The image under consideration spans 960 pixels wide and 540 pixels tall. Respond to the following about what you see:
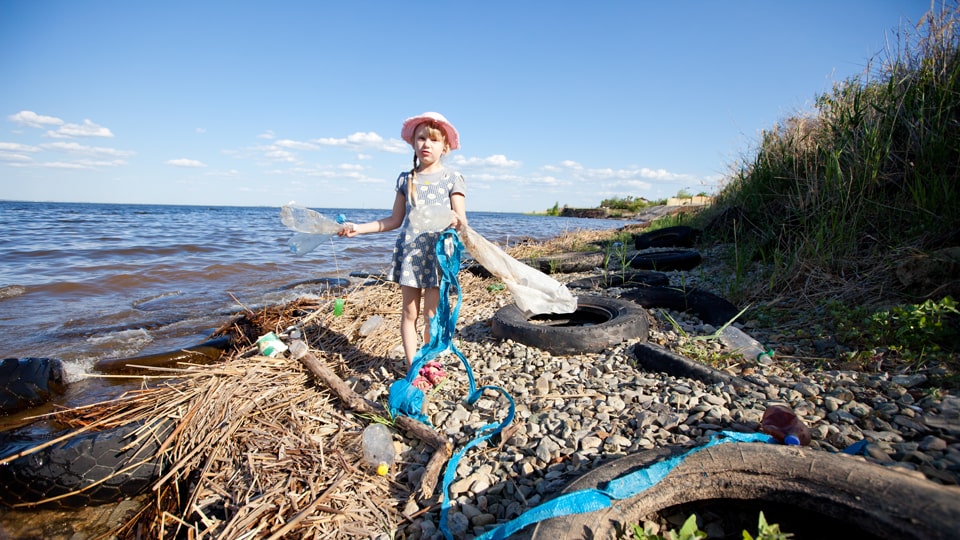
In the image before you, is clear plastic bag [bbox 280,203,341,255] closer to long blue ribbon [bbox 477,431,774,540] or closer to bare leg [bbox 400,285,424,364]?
bare leg [bbox 400,285,424,364]

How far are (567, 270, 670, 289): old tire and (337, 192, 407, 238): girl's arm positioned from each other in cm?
332

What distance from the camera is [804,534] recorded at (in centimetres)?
158

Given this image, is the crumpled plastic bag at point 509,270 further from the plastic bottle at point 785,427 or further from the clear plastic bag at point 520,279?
the plastic bottle at point 785,427

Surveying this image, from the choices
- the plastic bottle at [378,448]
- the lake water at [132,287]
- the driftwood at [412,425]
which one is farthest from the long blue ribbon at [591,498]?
the lake water at [132,287]

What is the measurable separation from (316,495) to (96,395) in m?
2.83

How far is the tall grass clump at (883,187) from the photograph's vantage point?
12.4ft

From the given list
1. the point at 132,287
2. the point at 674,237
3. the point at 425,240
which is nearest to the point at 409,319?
the point at 425,240

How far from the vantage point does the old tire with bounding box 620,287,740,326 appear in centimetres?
401

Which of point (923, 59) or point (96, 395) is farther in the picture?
point (923, 59)

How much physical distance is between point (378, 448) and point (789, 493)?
1.92 m

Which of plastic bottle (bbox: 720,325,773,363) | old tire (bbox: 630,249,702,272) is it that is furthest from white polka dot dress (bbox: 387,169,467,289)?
old tire (bbox: 630,249,702,272)

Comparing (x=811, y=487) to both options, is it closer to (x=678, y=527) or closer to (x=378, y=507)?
(x=678, y=527)

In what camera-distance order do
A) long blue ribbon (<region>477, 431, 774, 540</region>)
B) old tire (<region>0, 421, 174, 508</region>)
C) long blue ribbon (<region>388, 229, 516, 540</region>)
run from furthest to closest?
1. long blue ribbon (<region>388, 229, 516, 540</region>)
2. old tire (<region>0, 421, 174, 508</region>)
3. long blue ribbon (<region>477, 431, 774, 540</region>)

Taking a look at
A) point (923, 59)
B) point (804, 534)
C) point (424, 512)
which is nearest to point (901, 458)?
point (804, 534)
